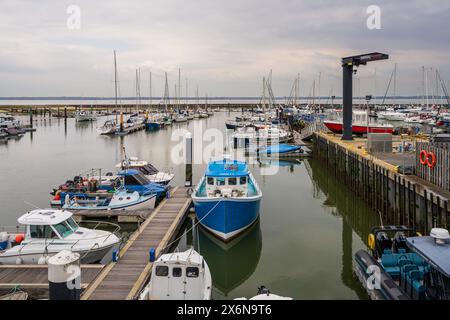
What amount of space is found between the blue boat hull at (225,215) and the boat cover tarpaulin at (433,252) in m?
9.07

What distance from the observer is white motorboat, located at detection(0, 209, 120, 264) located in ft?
48.8

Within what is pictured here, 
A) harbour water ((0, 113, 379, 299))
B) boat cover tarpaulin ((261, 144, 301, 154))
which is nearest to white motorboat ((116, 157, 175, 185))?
harbour water ((0, 113, 379, 299))

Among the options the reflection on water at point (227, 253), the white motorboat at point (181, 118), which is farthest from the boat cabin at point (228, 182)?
the white motorboat at point (181, 118)

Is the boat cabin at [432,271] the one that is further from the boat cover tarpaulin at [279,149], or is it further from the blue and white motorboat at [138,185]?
the boat cover tarpaulin at [279,149]

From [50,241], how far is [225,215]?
287 inches

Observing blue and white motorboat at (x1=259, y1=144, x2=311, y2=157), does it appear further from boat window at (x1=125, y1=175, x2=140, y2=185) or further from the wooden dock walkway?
the wooden dock walkway

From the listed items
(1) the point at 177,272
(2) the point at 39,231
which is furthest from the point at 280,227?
(2) the point at 39,231

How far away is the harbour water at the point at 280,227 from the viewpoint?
15461mm

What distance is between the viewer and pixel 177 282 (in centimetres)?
1107

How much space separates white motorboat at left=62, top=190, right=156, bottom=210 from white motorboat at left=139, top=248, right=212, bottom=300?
11.8 m

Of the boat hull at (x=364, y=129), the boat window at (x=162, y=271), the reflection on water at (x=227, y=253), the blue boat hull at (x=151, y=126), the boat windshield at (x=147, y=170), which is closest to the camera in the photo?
the boat window at (x=162, y=271)

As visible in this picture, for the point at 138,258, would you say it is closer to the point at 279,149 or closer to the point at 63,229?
the point at 63,229
